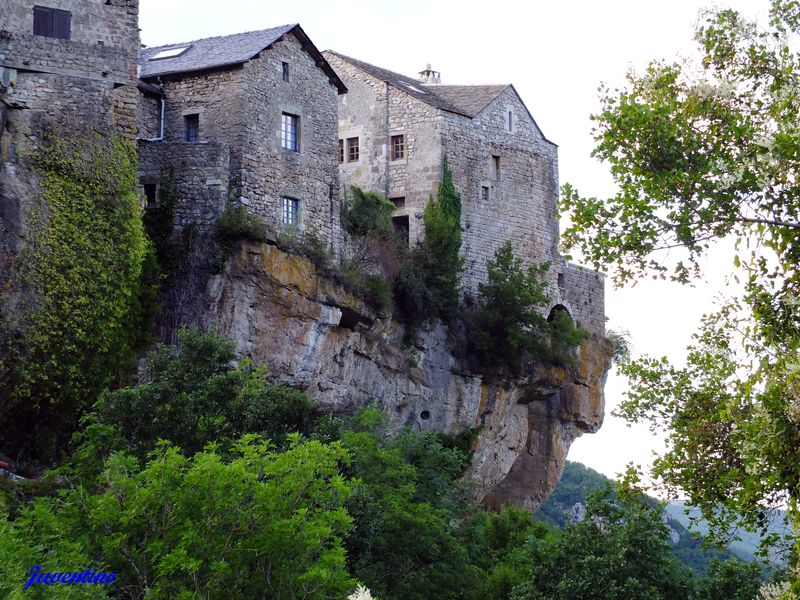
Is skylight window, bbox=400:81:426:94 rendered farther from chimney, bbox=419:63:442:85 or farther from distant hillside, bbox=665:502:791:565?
distant hillside, bbox=665:502:791:565

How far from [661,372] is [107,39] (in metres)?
18.3

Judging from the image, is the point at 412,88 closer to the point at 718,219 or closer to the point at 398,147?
the point at 398,147

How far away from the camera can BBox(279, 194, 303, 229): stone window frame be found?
35.3 meters

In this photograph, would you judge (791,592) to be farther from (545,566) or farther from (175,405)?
(175,405)

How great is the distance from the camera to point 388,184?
4222 centimetres

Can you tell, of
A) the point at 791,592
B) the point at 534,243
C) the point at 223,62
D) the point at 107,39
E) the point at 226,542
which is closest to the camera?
the point at 791,592

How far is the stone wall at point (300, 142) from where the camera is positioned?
34.9m

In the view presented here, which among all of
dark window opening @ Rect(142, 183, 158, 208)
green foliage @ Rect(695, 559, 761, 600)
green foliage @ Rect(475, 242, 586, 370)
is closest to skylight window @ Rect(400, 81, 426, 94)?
green foliage @ Rect(475, 242, 586, 370)

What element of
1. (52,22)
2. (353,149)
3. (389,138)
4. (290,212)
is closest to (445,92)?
(389,138)

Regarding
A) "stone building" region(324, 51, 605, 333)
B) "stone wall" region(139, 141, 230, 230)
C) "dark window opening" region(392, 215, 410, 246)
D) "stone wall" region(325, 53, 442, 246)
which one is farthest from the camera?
"stone building" region(324, 51, 605, 333)

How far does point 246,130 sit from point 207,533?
52.7 feet

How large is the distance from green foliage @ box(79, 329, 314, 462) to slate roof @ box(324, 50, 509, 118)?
15942mm

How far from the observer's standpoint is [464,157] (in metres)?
42.5

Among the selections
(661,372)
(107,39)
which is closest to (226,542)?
(661,372)
